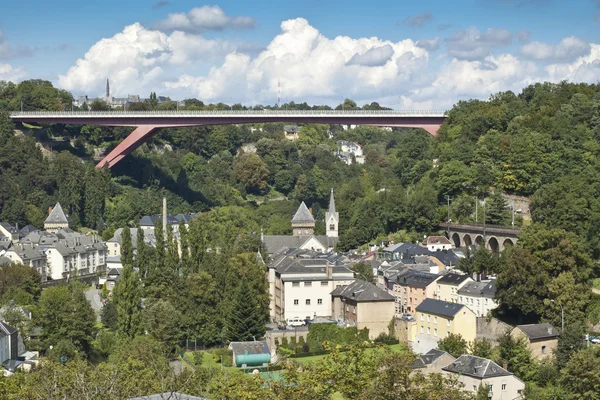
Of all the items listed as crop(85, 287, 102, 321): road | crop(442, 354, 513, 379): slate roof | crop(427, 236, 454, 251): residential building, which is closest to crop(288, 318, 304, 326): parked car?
crop(85, 287, 102, 321): road

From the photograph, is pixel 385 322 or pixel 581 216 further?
pixel 581 216

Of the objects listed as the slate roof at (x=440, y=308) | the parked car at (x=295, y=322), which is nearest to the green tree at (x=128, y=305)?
the parked car at (x=295, y=322)

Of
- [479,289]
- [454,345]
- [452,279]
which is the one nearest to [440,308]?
[454,345]

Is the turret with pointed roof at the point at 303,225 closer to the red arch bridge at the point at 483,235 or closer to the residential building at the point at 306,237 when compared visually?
the residential building at the point at 306,237

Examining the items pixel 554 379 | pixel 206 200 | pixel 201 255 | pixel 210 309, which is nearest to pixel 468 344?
pixel 554 379

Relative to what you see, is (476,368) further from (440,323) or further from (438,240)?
(438,240)

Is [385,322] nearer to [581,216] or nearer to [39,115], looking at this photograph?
[581,216]

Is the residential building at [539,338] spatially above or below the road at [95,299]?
above
